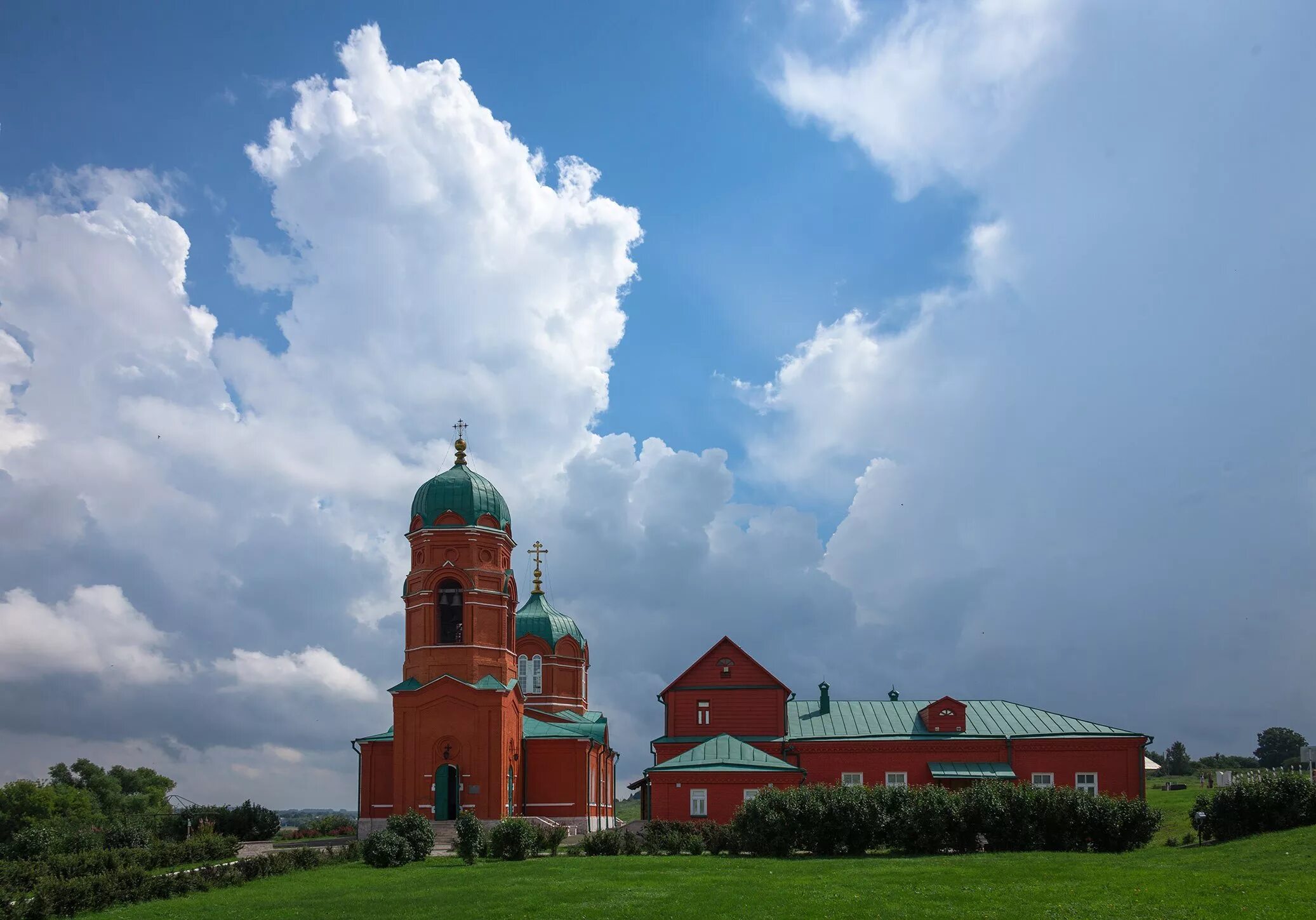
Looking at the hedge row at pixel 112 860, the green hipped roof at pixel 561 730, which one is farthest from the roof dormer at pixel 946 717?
the hedge row at pixel 112 860

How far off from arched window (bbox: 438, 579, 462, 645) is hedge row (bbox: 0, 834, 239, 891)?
12.1 meters

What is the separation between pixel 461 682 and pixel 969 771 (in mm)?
21782

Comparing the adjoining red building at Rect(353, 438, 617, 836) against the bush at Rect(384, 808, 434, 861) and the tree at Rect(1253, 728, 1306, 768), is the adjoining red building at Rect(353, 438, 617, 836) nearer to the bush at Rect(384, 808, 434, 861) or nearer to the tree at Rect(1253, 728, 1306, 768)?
the bush at Rect(384, 808, 434, 861)

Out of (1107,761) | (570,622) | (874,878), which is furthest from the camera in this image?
(570,622)

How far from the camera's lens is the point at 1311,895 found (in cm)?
1986

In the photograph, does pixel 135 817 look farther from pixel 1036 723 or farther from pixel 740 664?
pixel 1036 723

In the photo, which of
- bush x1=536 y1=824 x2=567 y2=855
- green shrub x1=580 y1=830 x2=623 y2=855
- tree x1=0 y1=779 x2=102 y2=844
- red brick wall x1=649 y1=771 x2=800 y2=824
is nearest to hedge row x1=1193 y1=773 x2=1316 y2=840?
green shrub x1=580 y1=830 x2=623 y2=855

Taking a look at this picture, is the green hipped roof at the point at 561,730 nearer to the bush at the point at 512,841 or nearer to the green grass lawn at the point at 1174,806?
the bush at the point at 512,841

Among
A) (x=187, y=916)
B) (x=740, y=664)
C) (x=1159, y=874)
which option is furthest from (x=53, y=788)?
(x=1159, y=874)

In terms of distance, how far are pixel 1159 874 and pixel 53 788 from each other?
7470 cm

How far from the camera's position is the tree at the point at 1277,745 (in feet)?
300

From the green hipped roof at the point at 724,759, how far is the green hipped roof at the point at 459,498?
41.8ft

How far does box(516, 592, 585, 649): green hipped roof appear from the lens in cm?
5900

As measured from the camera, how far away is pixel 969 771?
155ft
